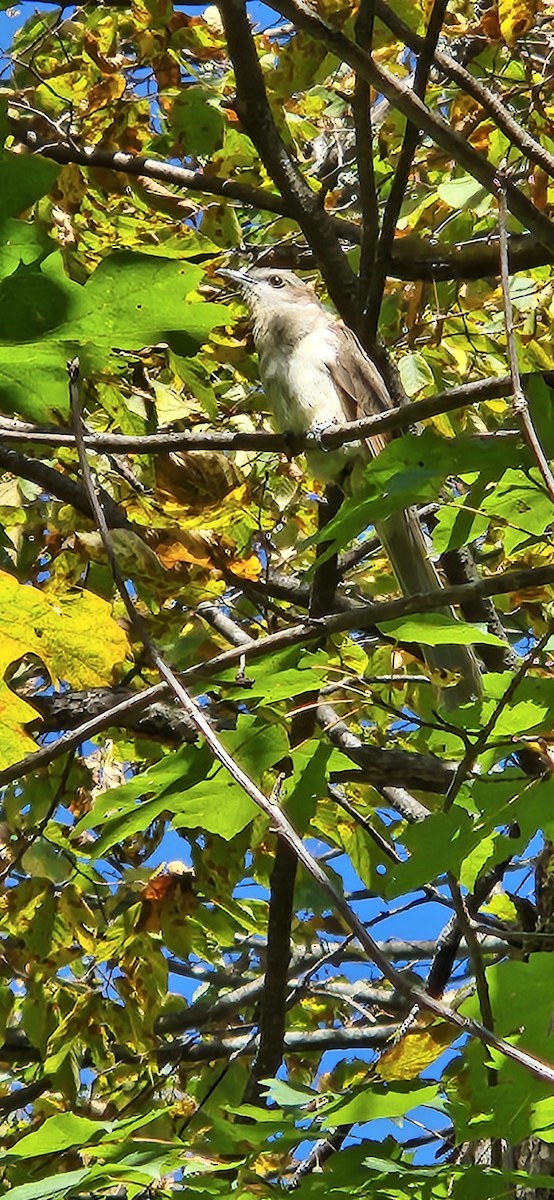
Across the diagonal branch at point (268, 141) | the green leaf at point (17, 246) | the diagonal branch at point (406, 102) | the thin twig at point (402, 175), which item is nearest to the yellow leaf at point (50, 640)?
the green leaf at point (17, 246)

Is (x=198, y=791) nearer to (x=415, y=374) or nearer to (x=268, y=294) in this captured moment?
(x=415, y=374)

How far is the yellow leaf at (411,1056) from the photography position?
233 cm

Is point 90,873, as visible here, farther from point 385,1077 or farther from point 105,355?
point 105,355

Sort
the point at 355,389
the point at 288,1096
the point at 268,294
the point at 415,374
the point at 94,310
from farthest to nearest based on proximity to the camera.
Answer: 1. the point at 268,294
2. the point at 355,389
3. the point at 415,374
4. the point at 288,1096
5. the point at 94,310

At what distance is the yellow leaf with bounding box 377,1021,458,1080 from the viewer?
233 cm

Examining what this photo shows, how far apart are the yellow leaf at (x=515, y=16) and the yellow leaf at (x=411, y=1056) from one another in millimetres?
3006

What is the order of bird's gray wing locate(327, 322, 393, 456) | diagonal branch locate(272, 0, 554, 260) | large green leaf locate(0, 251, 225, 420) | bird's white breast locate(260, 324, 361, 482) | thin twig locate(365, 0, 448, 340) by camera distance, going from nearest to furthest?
1. large green leaf locate(0, 251, 225, 420)
2. diagonal branch locate(272, 0, 554, 260)
3. thin twig locate(365, 0, 448, 340)
4. bird's white breast locate(260, 324, 361, 482)
5. bird's gray wing locate(327, 322, 393, 456)

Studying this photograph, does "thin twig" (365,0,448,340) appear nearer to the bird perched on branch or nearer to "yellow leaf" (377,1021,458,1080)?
the bird perched on branch

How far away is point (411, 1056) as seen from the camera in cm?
236

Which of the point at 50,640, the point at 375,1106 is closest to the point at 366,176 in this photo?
the point at 50,640

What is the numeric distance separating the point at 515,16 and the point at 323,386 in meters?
1.45

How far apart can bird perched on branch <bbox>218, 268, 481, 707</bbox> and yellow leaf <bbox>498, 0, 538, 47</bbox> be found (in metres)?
1.09

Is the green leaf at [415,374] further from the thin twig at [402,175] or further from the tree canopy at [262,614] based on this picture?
the thin twig at [402,175]

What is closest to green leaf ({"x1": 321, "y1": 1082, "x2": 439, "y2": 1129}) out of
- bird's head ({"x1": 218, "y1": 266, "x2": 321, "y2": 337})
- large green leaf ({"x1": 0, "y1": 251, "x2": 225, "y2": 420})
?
large green leaf ({"x1": 0, "y1": 251, "x2": 225, "y2": 420})
